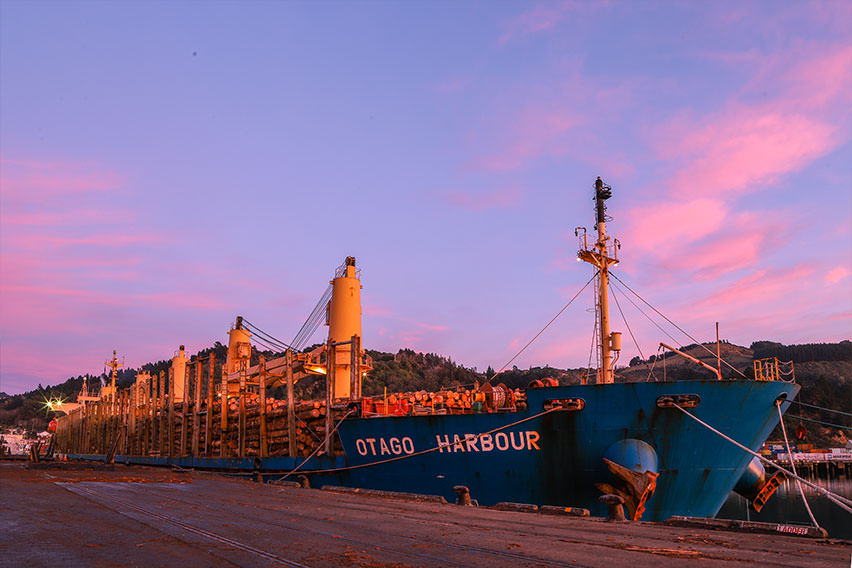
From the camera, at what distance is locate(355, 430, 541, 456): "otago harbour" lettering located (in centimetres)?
1891

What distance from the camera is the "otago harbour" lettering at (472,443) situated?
18.9 metres

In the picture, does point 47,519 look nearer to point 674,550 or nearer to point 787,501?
point 674,550

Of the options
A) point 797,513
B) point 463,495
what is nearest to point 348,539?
point 463,495

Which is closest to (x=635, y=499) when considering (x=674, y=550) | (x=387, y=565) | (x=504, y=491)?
(x=504, y=491)

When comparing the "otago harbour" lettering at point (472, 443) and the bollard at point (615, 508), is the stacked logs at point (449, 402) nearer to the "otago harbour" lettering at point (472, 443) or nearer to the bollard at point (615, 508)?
the "otago harbour" lettering at point (472, 443)

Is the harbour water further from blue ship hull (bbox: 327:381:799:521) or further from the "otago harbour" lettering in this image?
the "otago harbour" lettering

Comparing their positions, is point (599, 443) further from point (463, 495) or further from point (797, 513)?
point (797, 513)

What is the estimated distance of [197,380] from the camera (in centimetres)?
3984

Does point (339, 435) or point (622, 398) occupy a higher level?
point (622, 398)

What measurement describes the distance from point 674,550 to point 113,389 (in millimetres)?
74792

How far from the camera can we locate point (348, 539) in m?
9.52

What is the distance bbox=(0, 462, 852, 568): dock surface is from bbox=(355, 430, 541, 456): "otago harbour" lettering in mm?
4049

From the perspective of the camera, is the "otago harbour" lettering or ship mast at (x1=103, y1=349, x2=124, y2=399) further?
ship mast at (x1=103, y1=349, x2=124, y2=399)

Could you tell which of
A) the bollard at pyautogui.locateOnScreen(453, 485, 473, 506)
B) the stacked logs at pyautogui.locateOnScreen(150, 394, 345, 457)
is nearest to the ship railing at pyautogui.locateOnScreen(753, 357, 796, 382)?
the bollard at pyautogui.locateOnScreen(453, 485, 473, 506)
